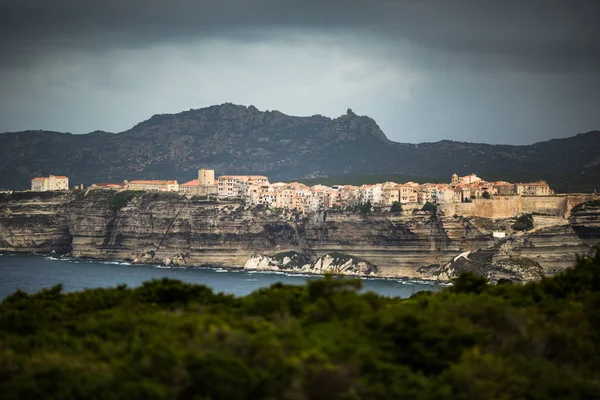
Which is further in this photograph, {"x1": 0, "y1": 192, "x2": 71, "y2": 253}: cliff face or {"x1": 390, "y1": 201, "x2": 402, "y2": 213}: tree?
{"x1": 0, "y1": 192, "x2": 71, "y2": 253}: cliff face

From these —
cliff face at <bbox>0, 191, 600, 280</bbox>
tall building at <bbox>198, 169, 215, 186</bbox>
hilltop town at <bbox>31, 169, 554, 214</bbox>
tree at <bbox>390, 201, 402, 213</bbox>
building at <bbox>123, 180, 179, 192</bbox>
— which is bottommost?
cliff face at <bbox>0, 191, 600, 280</bbox>

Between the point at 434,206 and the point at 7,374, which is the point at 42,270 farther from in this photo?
the point at 7,374

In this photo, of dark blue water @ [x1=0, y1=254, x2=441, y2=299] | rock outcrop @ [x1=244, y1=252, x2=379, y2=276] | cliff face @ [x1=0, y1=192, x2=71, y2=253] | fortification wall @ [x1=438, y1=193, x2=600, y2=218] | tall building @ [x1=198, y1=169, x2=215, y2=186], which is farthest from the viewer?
tall building @ [x1=198, y1=169, x2=215, y2=186]

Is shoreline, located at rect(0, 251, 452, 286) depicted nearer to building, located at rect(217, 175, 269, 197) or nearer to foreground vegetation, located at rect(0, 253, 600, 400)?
building, located at rect(217, 175, 269, 197)

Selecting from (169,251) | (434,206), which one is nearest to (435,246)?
(434,206)

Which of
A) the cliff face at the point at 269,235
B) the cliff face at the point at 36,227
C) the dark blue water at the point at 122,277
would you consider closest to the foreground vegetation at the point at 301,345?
the dark blue water at the point at 122,277

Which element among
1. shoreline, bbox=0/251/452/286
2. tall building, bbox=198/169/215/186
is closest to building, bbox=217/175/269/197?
tall building, bbox=198/169/215/186
